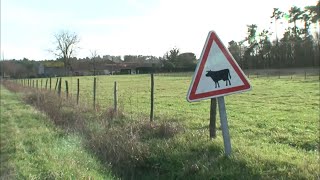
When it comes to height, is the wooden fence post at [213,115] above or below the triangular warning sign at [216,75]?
below

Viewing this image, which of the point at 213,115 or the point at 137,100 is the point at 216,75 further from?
the point at 137,100

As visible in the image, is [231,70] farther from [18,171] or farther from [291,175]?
[18,171]

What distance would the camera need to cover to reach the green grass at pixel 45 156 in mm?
7355

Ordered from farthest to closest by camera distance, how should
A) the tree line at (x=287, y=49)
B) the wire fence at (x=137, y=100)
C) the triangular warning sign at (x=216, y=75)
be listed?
the tree line at (x=287, y=49) < the wire fence at (x=137, y=100) < the triangular warning sign at (x=216, y=75)

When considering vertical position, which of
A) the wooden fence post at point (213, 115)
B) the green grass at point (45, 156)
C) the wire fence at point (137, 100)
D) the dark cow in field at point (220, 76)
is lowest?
the green grass at point (45, 156)

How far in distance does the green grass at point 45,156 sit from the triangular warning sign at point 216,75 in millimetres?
2451

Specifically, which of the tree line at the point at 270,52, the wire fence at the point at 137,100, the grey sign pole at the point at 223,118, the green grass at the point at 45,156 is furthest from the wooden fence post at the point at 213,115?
the tree line at the point at 270,52

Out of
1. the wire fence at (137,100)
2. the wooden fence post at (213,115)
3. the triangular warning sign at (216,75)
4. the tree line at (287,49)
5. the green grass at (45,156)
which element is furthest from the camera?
the tree line at (287,49)

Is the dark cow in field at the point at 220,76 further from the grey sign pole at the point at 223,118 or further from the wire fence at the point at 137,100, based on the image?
the wire fence at the point at 137,100

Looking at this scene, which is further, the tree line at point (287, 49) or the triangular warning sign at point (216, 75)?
the tree line at point (287, 49)

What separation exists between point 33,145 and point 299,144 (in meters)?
6.44

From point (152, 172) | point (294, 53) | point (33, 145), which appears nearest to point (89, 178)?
point (152, 172)

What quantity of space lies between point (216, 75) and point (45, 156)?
4460 mm

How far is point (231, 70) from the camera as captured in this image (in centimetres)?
645
